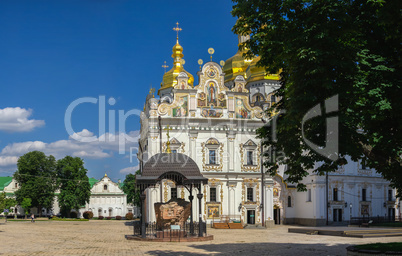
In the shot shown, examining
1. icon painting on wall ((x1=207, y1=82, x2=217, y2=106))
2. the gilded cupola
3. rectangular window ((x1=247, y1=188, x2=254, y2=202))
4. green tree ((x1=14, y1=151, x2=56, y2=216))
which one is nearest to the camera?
icon painting on wall ((x1=207, y1=82, x2=217, y2=106))

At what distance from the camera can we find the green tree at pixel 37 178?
69188 millimetres

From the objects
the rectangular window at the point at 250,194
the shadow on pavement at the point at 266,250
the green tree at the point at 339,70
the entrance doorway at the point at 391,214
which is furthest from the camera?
the entrance doorway at the point at 391,214

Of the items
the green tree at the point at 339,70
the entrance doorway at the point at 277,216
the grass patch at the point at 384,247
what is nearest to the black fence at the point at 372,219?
the entrance doorway at the point at 277,216

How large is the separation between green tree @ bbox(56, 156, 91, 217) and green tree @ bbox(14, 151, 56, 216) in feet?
4.26

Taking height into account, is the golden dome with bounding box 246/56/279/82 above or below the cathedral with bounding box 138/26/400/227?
above

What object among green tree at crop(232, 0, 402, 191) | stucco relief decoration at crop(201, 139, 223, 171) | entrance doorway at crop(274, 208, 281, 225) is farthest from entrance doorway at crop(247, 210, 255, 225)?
green tree at crop(232, 0, 402, 191)

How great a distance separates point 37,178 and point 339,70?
209ft

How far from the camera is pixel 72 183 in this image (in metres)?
70.1

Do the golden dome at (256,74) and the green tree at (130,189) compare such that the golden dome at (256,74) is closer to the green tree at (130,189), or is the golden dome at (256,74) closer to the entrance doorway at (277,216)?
the entrance doorway at (277,216)

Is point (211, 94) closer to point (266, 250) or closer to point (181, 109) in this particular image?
point (181, 109)

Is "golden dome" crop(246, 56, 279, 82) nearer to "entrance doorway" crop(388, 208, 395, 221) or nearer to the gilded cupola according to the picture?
the gilded cupola

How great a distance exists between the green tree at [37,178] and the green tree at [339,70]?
6036 cm

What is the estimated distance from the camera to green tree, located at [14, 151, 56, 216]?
69.2 metres

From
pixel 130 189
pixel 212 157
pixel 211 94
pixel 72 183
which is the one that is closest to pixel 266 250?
pixel 212 157
